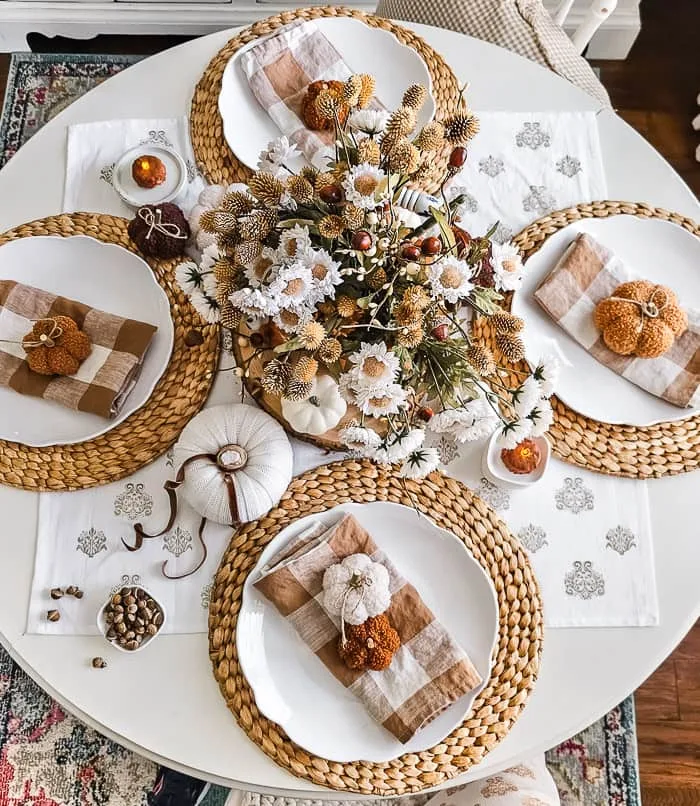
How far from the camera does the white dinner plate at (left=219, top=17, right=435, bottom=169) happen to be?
123cm

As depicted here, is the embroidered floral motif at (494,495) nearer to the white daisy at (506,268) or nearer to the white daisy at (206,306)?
the white daisy at (506,268)

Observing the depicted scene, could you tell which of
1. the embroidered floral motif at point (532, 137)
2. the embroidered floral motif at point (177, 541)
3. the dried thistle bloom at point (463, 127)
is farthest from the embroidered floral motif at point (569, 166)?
the embroidered floral motif at point (177, 541)

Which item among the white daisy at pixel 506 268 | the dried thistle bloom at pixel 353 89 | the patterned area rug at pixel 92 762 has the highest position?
the dried thistle bloom at pixel 353 89

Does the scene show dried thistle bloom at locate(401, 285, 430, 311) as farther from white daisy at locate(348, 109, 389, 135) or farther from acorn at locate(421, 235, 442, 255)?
white daisy at locate(348, 109, 389, 135)

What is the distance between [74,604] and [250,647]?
254 mm

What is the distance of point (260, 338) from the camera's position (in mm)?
1046

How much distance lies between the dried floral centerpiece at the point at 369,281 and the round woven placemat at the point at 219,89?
35 centimetres

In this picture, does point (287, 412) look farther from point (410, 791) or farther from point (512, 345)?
point (410, 791)

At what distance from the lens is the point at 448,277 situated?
797 millimetres

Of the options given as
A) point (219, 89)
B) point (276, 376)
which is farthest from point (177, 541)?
point (219, 89)

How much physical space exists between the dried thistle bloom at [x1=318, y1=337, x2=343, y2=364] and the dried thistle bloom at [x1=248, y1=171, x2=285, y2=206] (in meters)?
0.17

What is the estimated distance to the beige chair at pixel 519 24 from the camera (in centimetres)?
144

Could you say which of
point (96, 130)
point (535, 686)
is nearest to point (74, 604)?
point (535, 686)

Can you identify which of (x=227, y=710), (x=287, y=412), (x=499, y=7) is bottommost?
(x=227, y=710)
